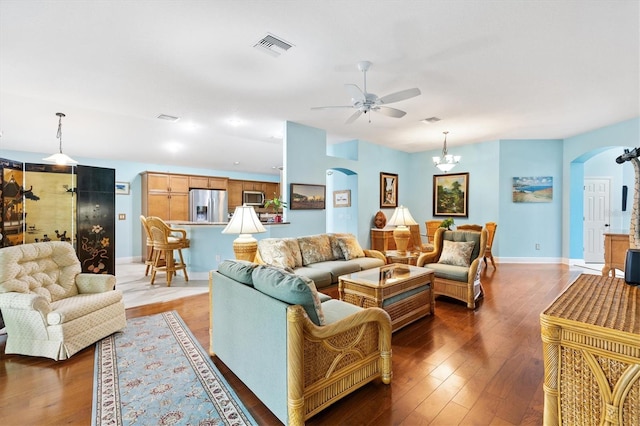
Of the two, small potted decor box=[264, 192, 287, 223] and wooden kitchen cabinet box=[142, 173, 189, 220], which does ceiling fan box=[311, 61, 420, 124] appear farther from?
wooden kitchen cabinet box=[142, 173, 189, 220]

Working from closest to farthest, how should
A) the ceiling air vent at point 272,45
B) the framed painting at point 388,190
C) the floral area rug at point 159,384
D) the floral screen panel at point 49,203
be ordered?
the floral area rug at point 159,384 → the ceiling air vent at point 272,45 → the floral screen panel at point 49,203 → the framed painting at point 388,190

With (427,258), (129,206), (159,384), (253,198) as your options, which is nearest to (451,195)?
(427,258)

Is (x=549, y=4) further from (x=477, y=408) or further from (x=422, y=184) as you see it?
(x=422, y=184)

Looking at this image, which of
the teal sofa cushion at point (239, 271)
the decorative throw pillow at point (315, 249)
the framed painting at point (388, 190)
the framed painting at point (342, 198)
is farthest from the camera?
the framed painting at point (388, 190)

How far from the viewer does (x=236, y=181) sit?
29.5 feet

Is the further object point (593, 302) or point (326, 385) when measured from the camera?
point (326, 385)

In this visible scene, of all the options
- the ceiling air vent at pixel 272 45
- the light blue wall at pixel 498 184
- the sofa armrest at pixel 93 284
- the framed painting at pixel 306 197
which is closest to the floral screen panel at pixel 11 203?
the sofa armrest at pixel 93 284

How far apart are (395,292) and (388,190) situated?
474 cm

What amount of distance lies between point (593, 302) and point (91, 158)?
8763 millimetres

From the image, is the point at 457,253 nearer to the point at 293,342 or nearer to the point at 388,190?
the point at 293,342

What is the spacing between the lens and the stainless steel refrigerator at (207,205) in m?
7.71

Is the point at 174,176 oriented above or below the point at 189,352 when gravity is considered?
above

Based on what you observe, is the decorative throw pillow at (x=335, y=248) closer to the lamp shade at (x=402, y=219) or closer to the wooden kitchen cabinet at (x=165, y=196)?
the lamp shade at (x=402, y=219)

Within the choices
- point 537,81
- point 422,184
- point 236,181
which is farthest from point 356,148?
point 236,181
